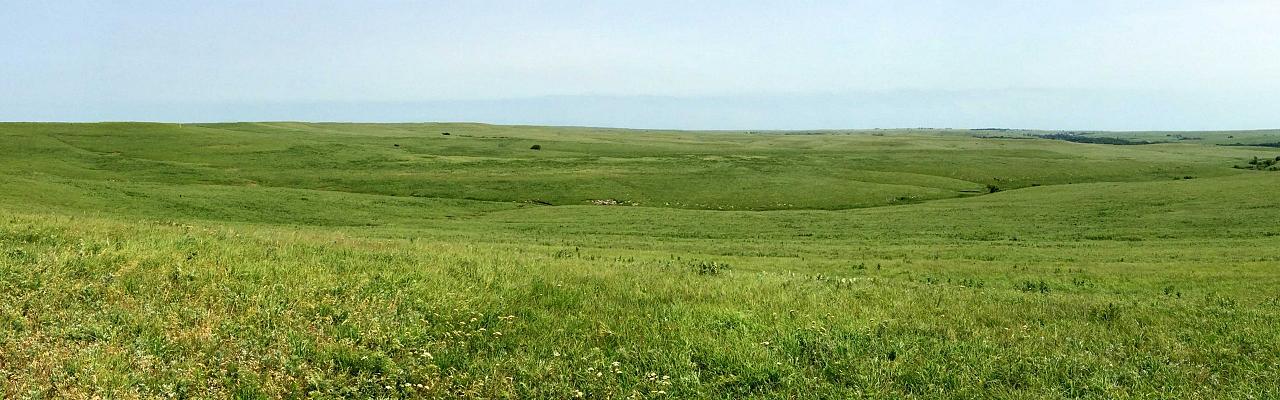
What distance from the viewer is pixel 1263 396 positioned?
23.8ft

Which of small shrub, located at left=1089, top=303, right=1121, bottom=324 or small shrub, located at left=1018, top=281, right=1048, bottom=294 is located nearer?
small shrub, located at left=1089, top=303, right=1121, bottom=324

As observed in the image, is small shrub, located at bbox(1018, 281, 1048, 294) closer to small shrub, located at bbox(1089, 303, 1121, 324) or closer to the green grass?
the green grass

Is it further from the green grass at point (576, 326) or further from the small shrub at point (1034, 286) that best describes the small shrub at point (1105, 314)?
the small shrub at point (1034, 286)

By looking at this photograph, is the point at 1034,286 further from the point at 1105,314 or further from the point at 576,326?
the point at 576,326

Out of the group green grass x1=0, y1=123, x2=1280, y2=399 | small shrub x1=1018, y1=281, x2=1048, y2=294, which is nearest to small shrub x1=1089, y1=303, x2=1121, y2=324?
green grass x1=0, y1=123, x2=1280, y2=399

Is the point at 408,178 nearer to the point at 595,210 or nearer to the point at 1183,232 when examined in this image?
the point at 595,210

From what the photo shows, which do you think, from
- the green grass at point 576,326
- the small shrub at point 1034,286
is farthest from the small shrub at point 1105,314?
the small shrub at point 1034,286

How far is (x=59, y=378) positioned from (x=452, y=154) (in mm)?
106494

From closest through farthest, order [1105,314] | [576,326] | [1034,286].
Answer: [576,326], [1105,314], [1034,286]

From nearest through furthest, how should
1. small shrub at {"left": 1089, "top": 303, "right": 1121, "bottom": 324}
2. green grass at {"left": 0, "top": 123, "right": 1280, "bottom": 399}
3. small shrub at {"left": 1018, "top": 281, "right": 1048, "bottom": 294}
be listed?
green grass at {"left": 0, "top": 123, "right": 1280, "bottom": 399}
small shrub at {"left": 1089, "top": 303, "right": 1121, "bottom": 324}
small shrub at {"left": 1018, "top": 281, "right": 1048, "bottom": 294}

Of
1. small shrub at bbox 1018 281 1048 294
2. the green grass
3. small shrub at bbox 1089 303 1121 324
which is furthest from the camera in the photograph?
small shrub at bbox 1018 281 1048 294

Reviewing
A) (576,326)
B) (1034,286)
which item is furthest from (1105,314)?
(576,326)

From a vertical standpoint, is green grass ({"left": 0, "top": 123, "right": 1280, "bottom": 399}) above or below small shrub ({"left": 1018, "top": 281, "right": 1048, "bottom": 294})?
above

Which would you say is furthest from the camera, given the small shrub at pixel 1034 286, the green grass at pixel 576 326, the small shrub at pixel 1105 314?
the small shrub at pixel 1034 286
